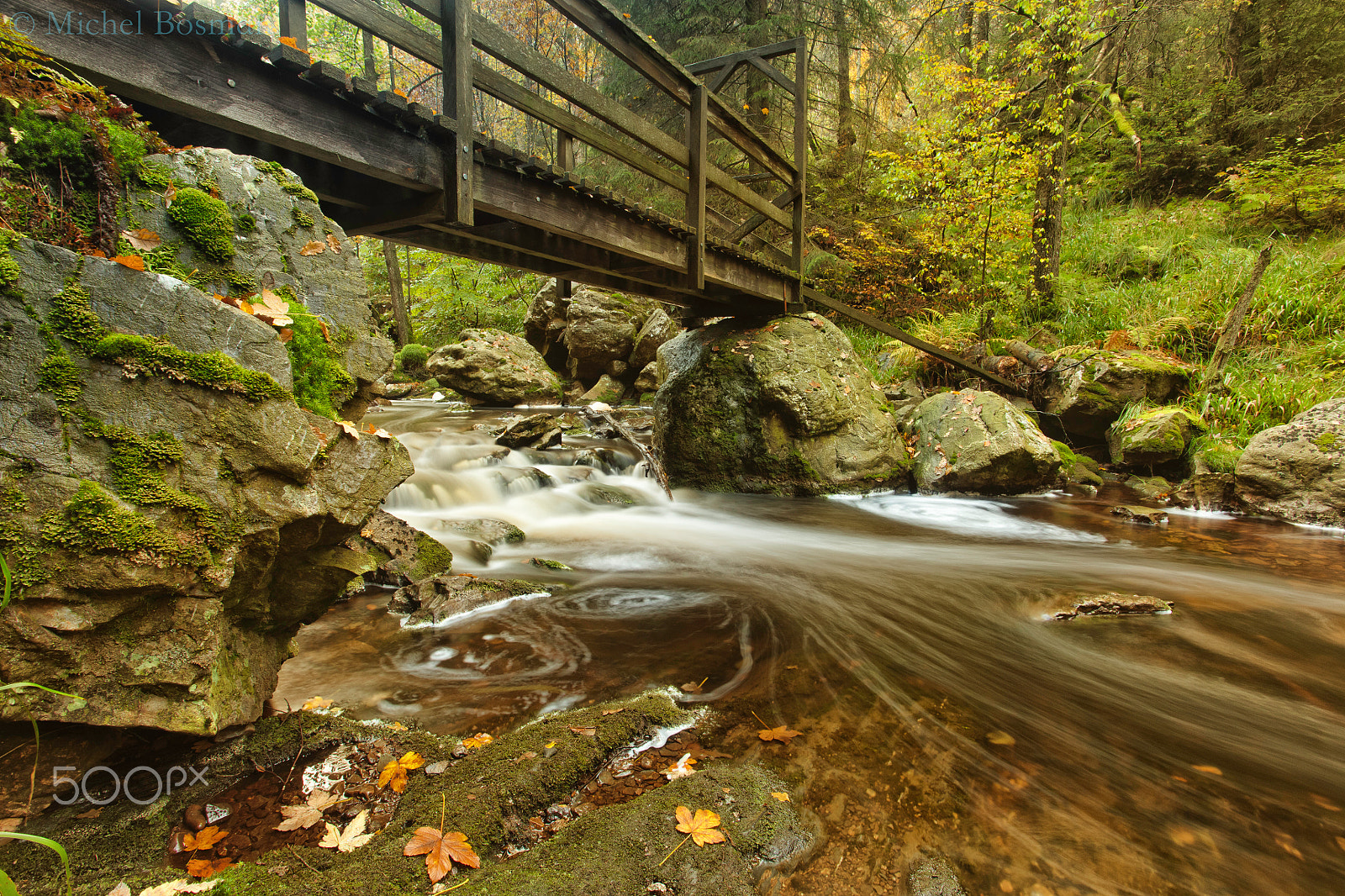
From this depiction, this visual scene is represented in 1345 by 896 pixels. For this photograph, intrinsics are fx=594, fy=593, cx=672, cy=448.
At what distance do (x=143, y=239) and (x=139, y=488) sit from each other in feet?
2.93

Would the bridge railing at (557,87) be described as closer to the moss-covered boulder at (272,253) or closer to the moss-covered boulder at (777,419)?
the moss-covered boulder at (272,253)

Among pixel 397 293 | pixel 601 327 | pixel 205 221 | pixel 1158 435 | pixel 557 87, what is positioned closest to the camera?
pixel 205 221

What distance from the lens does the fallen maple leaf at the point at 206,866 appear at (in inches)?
67.2

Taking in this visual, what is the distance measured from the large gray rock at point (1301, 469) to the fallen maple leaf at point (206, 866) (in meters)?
9.67

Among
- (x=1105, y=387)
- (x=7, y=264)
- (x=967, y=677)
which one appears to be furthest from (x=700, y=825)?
(x=1105, y=387)

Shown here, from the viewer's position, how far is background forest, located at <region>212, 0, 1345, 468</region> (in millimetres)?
9688

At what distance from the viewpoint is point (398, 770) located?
2.23 meters

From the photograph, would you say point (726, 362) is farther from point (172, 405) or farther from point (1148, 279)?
point (1148, 279)

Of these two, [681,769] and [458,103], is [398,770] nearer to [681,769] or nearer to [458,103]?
[681,769]

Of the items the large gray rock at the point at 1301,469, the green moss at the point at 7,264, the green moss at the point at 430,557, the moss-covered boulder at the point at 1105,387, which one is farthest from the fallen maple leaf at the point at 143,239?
the moss-covered boulder at the point at 1105,387

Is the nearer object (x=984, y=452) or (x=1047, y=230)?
(x=984, y=452)

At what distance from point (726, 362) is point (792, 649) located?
5509 millimetres

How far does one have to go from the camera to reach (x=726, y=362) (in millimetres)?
8555

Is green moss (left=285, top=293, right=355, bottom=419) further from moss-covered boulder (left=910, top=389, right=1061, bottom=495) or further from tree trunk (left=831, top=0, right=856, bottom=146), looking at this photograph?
tree trunk (left=831, top=0, right=856, bottom=146)
